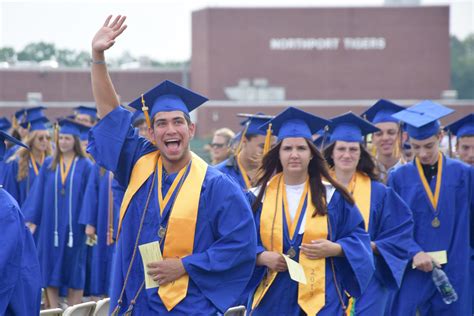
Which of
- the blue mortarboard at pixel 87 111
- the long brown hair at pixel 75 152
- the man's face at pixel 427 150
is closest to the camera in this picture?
the man's face at pixel 427 150

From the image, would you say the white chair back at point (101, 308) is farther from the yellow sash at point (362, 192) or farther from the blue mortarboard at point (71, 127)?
the blue mortarboard at point (71, 127)

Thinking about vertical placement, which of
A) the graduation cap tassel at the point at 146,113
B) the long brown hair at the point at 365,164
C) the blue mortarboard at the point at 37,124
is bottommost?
the long brown hair at the point at 365,164

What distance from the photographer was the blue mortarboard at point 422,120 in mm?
9531

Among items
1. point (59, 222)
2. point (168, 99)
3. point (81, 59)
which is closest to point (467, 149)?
point (59, 222)

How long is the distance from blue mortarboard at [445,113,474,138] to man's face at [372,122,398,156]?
530 millimetres

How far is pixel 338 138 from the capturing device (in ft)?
28.5

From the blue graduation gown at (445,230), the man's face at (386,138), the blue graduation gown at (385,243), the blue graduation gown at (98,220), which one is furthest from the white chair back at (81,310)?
the blue graduation gown at (98,220)

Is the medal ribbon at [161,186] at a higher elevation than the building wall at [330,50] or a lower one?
lower

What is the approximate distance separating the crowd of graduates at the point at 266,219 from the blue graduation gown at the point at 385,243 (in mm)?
11

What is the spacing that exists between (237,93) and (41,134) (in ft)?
149

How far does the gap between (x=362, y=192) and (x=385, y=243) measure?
424mm

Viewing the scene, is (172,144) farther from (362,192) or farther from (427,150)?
(427,150)

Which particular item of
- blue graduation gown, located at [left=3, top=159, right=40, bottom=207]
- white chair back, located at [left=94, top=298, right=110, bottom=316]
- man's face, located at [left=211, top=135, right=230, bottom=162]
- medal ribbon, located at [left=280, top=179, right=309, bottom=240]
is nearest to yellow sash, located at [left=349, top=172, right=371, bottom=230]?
medal ribbon, located at [left=280, top=179, right=309, bottom=240]

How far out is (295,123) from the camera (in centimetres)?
753
